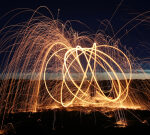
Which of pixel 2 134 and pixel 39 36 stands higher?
pixel 39 36

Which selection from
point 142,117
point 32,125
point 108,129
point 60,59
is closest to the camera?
point 108,129

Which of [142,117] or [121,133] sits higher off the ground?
[142,117]

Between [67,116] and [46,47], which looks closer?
[67,116]

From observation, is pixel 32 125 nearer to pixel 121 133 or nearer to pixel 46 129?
pixel 46 129

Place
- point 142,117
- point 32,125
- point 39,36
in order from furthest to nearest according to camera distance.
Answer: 1. point 39,36
2. point 142,117
3. point 32,125

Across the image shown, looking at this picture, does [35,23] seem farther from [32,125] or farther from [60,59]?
[32,125]

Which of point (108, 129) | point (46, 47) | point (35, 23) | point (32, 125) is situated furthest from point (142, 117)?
point (35, 23)

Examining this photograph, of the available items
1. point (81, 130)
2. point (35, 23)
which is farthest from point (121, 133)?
point (35, 23)

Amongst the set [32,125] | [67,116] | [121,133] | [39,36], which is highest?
[39,36]

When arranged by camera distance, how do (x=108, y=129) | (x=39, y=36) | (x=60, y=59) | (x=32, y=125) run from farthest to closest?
(x=60, y=59) < (x=39, y=36) < (x=32, y=125) < (x=108, y=129)
